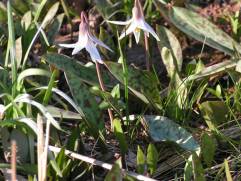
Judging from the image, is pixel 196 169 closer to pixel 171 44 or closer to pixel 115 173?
pixel 115 173

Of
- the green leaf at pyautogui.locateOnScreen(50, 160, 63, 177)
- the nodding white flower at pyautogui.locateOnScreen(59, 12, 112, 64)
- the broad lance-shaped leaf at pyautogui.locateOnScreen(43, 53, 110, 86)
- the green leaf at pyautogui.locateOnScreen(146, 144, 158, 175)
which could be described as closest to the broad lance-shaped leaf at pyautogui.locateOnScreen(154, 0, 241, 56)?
the broad lance-shaped leaf at pyautogui.locateOnScreen(43, 53, 110, 86)

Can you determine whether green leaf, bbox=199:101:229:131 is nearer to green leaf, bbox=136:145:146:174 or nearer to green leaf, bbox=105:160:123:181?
green leaf, bbox=136:145:146:174

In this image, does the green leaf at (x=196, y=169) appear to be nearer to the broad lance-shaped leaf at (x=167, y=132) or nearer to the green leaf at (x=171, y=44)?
the broad lance-shaped leaf at (x=167, y=132)

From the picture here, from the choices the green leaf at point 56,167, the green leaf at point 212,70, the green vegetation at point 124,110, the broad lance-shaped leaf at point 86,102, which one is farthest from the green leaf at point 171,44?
the green leaf at point 56,167

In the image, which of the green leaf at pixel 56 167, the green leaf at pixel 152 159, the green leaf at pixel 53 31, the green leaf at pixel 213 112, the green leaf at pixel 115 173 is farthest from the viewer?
the green leaf at pixel 53 31

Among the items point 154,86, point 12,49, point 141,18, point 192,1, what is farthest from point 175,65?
point 192,1
